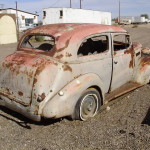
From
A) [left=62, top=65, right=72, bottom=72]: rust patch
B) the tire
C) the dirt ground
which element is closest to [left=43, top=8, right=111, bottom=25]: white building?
the dirt ground

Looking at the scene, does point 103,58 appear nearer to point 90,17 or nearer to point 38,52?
point 38,52

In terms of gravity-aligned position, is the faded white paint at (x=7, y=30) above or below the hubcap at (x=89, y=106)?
above

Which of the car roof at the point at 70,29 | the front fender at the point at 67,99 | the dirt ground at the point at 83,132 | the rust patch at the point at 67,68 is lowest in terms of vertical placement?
the dirt ground at the point at 83,132

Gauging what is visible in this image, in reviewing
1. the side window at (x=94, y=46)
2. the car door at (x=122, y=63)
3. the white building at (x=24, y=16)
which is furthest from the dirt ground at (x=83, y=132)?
the white building at (x=24, y=16)

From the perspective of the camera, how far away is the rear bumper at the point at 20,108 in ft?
13.7

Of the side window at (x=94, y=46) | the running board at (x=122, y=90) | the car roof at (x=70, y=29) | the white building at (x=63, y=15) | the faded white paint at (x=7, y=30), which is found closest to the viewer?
the car roof at (x=70, y=29)

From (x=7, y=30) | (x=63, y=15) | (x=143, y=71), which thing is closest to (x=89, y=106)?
(x=143, y=71)

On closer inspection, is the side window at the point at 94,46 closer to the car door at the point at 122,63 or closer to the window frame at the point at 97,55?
the window frame at the point at 97,55

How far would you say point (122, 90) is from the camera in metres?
5.73

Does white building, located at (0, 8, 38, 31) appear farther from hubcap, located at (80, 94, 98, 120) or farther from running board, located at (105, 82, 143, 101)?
hubcap, located at (80, 94, 98, 120)

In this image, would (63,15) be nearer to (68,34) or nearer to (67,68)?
(68,34)

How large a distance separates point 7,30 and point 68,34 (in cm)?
1782

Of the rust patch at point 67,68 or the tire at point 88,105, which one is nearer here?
the rust patch at point 67,68

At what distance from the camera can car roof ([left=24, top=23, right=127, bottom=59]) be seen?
177 inches
